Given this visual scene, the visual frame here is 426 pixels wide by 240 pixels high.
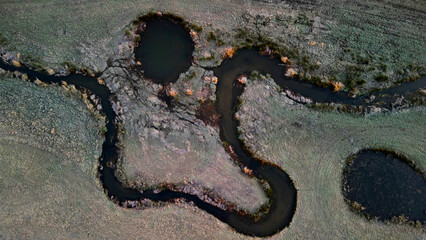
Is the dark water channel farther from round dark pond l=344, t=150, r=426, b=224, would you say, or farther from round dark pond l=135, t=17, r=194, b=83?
round dark pond l=344, t=150, r=426, b=224

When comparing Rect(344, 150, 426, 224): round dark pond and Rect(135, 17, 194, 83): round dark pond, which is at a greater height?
Rect(135, 17, 194, 83): round dark pond

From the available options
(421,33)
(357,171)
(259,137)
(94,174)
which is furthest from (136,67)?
(421,33)

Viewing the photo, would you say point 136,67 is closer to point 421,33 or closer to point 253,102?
point 253,102

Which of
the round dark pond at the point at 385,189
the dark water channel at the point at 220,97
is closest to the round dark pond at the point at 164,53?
the dark water channel at the point at 220,97

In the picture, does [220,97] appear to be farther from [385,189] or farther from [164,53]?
[385,189]

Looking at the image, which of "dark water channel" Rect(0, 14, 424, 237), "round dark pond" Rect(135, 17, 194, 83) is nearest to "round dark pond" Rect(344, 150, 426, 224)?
"dark water channel" Rect(0, 14, 424, 237)

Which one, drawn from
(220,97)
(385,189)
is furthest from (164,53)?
(385,189)

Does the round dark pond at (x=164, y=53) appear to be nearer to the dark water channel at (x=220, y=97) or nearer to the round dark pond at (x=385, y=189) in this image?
the dark water channel at (x=220, y=97)
